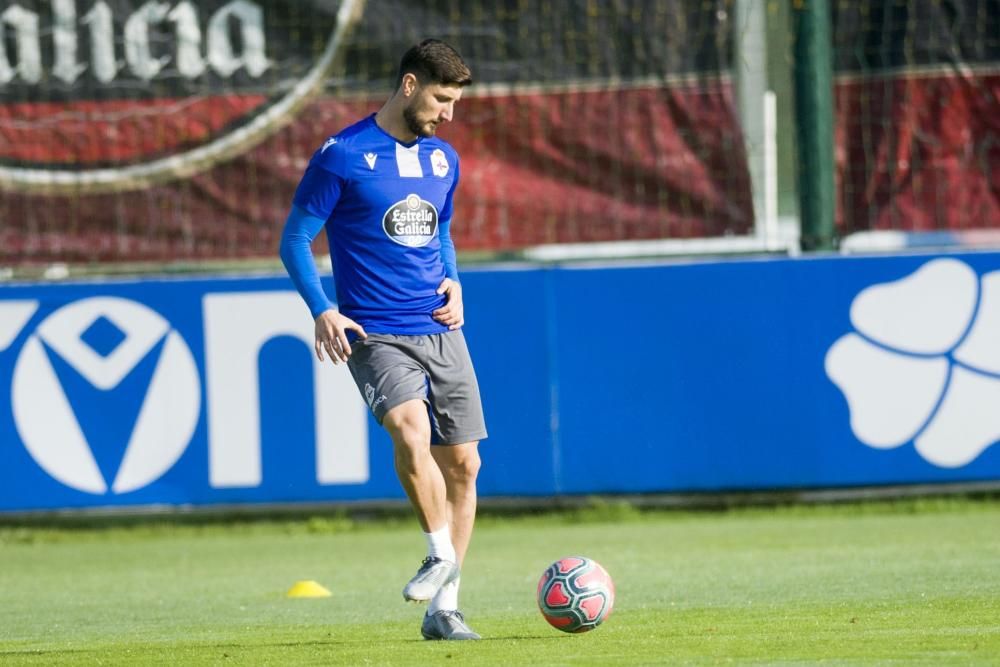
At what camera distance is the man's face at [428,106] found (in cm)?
623

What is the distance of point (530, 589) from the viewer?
802 centimetres

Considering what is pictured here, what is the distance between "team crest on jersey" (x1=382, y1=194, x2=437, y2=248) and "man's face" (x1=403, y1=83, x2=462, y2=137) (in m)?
0.25

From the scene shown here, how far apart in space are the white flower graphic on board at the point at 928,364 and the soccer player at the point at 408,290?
192 inches

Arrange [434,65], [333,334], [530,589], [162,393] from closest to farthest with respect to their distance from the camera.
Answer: [333,334] → [434,65] → [530,589] → [162,393]

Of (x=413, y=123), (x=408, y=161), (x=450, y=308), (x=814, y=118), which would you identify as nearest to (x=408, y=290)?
(x=450, y=308)

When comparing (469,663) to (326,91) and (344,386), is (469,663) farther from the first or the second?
(326,91)

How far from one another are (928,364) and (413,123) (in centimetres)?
540

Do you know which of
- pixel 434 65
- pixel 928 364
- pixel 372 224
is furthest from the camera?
pixel 928 364

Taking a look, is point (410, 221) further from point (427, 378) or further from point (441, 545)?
point (441, 545)

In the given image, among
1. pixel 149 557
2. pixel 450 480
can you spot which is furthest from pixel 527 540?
pixel 450 480

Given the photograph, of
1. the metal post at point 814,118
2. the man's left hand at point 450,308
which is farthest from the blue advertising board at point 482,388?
the man's left hand at point 450,308

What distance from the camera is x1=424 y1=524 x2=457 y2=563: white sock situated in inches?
240

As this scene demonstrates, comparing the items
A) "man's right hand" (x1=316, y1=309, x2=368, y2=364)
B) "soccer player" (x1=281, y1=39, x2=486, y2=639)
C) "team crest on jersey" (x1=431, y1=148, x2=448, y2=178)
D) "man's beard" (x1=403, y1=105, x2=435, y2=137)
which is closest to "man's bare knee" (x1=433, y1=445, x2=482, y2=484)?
"soccer player" (x1=281, y1=39, x2=486, y2=639)

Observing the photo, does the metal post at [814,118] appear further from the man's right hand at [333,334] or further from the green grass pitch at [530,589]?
the man's right hand at [333,334]
